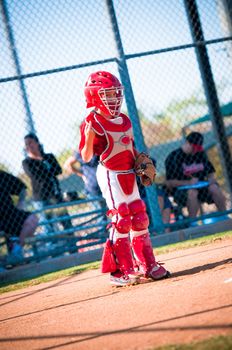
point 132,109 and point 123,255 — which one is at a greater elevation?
point 132,109

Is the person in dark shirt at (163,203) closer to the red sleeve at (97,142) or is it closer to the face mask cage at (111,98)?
the red sleeve at (97,142)

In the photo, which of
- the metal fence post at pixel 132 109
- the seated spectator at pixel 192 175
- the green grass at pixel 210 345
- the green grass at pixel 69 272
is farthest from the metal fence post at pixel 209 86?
the green grass at pixel 210 345

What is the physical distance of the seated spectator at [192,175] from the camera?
8.23 meters

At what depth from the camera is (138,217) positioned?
15.4 feet

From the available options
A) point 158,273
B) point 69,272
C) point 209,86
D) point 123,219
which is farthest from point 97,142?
point 209,86

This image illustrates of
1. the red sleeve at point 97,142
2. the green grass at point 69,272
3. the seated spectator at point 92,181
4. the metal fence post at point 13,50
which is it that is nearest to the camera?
the red sleeve at point 97,142

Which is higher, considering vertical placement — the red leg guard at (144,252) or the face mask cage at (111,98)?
the face mask cage at (111,98)

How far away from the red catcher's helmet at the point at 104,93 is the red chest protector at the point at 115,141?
100mm

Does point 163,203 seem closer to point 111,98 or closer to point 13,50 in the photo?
point 13,50

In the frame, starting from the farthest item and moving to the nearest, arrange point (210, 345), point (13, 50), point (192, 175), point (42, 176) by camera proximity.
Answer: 1. point (192, 175)
2. point (42, 176)
3. point (13, 50)
4. point (210, 345)

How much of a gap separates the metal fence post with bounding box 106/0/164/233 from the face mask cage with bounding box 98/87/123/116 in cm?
282

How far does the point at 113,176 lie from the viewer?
4.74m

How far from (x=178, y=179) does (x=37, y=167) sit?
221cm

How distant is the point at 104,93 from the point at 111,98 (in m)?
0.08
